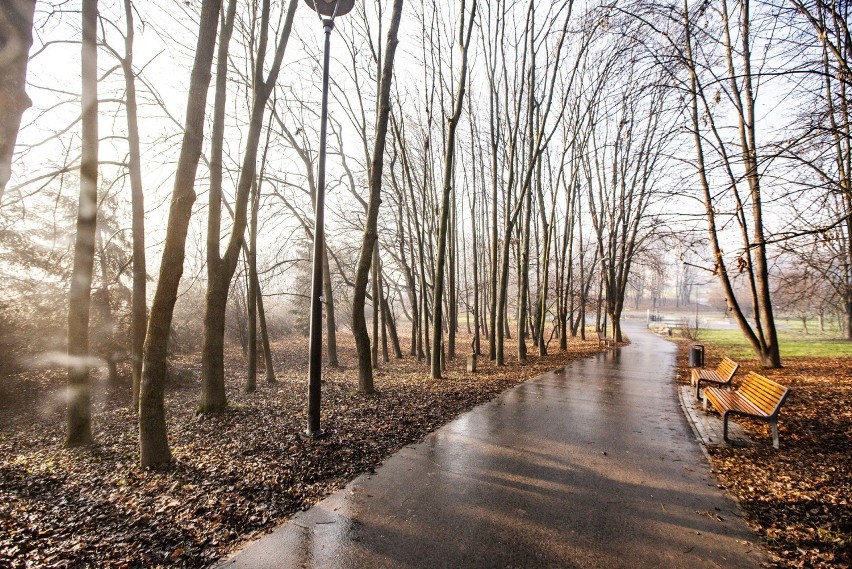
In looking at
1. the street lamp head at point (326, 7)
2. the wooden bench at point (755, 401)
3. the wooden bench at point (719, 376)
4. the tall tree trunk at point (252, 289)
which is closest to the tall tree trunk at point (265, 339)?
the tall tree trunk at point (252, 289)

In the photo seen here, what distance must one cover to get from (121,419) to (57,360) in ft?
19.4

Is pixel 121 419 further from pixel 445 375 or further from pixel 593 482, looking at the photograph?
pixel 593 482

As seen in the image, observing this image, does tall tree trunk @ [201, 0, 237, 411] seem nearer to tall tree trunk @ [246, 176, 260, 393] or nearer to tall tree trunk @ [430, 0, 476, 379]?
tall tree trunk @ [246, 176, 260, 393]

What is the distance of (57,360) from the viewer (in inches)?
472

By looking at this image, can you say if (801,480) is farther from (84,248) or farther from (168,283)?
(84,248)

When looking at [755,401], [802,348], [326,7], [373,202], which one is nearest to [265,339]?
[373,202]

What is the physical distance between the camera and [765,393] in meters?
5.78

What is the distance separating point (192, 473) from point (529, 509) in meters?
3.76

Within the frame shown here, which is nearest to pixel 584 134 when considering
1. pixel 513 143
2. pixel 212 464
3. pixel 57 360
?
pixel 513 143

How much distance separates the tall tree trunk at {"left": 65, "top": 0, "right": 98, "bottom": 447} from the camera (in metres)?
5.72

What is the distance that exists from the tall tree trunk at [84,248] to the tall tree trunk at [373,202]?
14.6 ft

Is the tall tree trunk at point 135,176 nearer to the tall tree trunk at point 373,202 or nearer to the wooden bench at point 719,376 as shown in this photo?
the tall tree trunk at point 373,202

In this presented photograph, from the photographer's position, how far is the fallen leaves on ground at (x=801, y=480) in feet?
10.5

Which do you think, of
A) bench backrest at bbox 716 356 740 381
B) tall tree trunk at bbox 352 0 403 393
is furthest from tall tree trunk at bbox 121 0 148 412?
bench backrest at bbox 716 356 740 381
